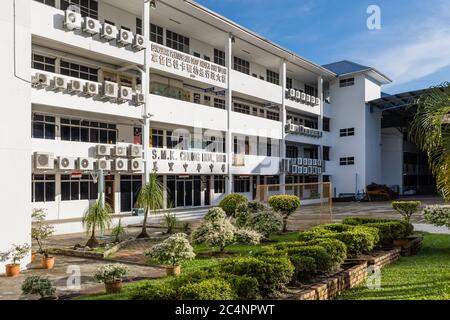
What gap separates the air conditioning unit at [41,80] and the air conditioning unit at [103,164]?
3864mm

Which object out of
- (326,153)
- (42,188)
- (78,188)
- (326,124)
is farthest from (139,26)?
(326,153)

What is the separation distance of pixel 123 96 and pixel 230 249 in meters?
9.97

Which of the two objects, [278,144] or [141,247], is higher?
[278,144]

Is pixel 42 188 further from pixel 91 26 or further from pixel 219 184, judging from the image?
pixel 219 184

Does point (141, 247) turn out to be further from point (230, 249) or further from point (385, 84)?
point (385, 84)

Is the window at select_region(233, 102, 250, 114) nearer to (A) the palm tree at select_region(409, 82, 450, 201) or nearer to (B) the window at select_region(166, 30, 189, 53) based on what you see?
(B) the window at select_region(166, 30, 189, 53)

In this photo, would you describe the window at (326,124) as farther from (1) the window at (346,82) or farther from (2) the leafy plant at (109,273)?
(2) the leafy plant at (109,273)

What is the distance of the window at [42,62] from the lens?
61.3 feet

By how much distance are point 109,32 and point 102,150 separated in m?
5.11

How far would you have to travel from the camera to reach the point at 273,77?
35.5 meters

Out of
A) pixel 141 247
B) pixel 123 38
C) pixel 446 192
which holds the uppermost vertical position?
pixel 123 38

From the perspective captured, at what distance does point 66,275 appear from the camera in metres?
10.2

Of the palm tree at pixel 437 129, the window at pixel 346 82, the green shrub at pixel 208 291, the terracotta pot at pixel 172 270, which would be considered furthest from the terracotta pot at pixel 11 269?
the window at pixel 346 82
